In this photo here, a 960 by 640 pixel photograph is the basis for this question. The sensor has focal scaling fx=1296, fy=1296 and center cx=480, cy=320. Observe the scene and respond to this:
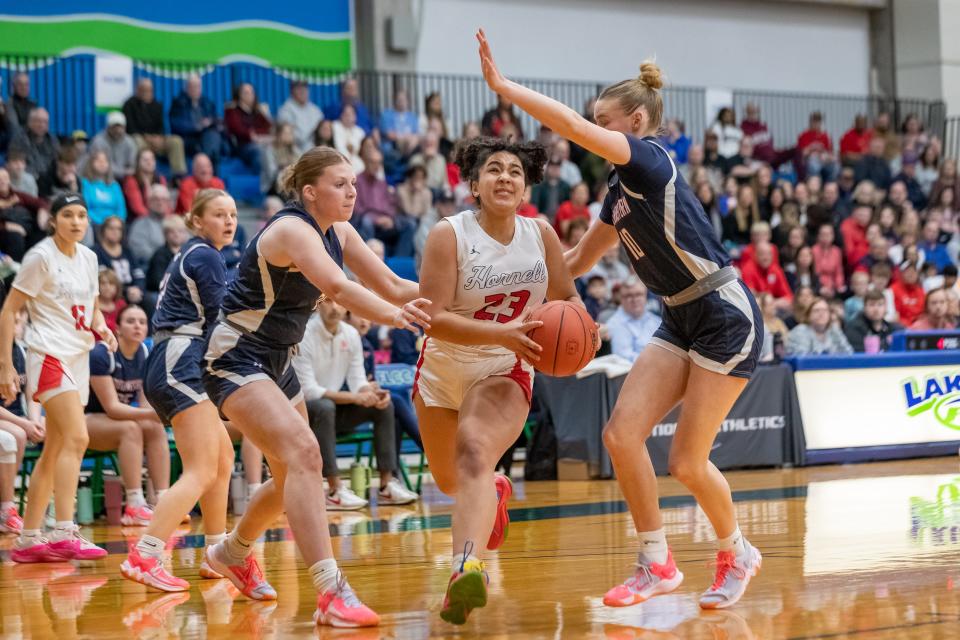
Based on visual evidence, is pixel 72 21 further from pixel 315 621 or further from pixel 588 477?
pixel 315 621

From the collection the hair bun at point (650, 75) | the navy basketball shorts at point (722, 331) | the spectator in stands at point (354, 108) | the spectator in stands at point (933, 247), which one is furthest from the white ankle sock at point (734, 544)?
the spectator in stands at point (933, 247)

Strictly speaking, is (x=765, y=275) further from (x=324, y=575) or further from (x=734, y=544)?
(x=324, y=575)

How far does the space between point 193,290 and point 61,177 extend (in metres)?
7.10

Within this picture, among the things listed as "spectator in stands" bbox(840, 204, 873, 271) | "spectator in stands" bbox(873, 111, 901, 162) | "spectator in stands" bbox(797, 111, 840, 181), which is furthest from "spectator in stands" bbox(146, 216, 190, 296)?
"spectator in stands" bbox(873, 111, 901, 162)

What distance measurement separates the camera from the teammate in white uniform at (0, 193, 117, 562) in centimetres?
655

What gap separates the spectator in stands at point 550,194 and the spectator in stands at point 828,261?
10.7 ft

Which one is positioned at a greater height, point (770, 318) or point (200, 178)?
point (200, 178)

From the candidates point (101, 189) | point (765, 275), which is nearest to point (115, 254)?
point (101, 189)

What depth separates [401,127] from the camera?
16.1 m

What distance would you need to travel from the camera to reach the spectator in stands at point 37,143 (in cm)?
1283

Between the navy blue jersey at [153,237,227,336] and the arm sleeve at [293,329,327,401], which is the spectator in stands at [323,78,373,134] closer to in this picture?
the arm sleeve at [293,329,327,401]

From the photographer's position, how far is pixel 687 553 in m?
6.02

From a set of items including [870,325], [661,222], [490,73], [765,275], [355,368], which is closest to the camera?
[490,73]

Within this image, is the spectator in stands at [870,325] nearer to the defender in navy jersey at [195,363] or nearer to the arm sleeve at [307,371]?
the arm sleeve at [307,371]
